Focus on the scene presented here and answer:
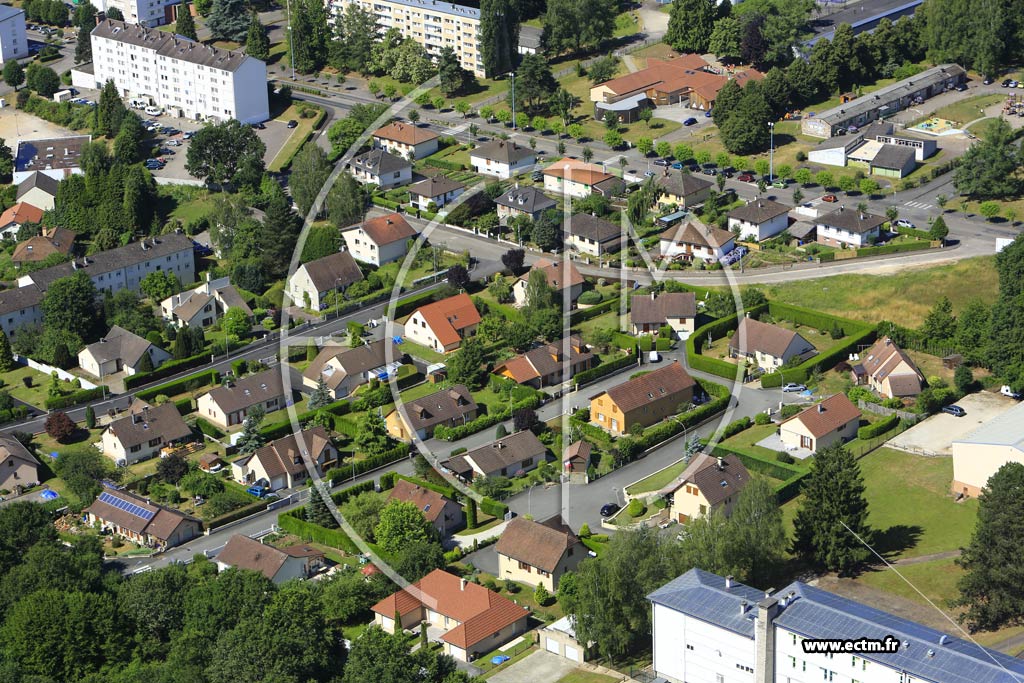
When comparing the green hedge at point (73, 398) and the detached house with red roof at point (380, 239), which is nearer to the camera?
the green hedge at point (73, 398)

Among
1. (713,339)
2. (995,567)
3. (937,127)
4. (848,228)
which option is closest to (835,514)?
(995,567)

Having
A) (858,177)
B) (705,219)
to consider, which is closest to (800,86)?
(858,177)

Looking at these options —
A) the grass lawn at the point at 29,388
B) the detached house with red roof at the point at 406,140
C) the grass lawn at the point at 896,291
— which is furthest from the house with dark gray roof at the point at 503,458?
the detached house with red roof at the point at 406,140

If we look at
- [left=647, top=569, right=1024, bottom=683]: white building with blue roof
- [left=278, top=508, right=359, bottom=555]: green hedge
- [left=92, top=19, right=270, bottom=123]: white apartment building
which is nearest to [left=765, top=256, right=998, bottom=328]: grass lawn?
[left=278, top=508, right=359, bottom=555]: green hedge

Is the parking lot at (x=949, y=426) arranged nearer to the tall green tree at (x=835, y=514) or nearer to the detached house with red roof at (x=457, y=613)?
the tall green tree at (x=835, y=514)

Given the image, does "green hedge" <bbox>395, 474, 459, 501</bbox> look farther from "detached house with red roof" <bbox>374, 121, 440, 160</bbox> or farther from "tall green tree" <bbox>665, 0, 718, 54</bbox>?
"tall green tree" <bbox>665, 0, 718, 54</bbox>

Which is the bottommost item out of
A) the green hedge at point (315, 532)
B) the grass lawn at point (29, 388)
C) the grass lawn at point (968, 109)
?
the grass lawn at point (29, 388)
